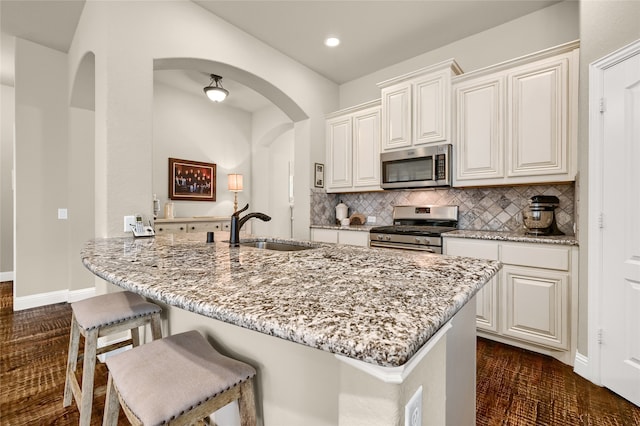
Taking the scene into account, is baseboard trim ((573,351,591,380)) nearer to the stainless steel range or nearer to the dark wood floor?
the dark wood floor

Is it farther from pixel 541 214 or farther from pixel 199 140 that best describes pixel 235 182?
pixel 541 214

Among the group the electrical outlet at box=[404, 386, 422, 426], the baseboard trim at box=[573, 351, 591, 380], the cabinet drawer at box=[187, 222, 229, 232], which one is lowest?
the baseboard trim at box=[573, 351, 591, 380]

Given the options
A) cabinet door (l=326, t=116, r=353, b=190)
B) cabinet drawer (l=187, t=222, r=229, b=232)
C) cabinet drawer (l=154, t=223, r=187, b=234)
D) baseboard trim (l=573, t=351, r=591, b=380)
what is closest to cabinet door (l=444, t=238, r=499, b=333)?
baseboard trim (l=573, t=351, r=591, b=380)

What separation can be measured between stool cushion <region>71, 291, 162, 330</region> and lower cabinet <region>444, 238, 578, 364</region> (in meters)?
2.37

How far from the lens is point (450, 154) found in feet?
9.32

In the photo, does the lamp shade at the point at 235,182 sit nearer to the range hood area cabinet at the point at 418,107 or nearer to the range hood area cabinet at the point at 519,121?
the range hood area cabinet at the point at 418,107

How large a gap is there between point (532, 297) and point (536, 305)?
61mm

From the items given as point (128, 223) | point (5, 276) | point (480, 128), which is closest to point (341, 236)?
point (480, 128)

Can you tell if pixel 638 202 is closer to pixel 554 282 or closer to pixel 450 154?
pixel 554 282

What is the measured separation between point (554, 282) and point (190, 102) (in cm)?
513

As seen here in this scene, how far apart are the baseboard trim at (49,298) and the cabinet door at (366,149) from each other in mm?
3447

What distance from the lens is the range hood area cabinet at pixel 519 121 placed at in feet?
7.47

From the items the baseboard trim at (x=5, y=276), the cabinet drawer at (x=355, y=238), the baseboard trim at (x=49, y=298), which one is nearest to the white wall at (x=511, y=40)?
the cabinet drawer at (x=355, y=238)

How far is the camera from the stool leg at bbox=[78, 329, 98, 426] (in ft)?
4.15
